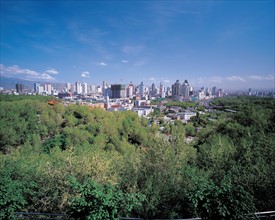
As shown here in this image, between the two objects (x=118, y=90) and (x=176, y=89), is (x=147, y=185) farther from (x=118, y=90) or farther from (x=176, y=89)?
(x=176, y=89)

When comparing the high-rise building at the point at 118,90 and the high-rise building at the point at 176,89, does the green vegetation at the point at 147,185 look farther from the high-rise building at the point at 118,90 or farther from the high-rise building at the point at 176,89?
the high-rise building at the point at 176,89

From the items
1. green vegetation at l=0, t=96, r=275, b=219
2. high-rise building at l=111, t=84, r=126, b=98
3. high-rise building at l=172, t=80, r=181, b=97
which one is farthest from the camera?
high-rise building at l=172, t=80, r=181, b=97

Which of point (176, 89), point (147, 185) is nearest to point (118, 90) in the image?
Answer: point (176, 89)

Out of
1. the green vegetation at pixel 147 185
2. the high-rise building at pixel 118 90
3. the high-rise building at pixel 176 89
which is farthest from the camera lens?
the high-rise building at pixel 176 89

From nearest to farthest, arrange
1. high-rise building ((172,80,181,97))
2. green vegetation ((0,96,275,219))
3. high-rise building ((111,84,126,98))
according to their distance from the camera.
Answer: green vegetation ((0,96,275,219)) < high-rise building ((111,84,126,98)) < high-rise building ((172,80,181,97))

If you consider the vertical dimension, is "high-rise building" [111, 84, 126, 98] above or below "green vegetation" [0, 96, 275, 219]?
above

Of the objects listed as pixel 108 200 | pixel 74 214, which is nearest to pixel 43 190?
pixel 74 214

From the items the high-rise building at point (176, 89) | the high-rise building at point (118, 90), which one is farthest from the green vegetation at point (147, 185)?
the high-rise building at point (176, 89)

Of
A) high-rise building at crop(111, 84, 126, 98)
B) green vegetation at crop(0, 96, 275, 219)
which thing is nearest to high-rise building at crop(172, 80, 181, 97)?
high-rise building at crop(111, 84, 126, 98)

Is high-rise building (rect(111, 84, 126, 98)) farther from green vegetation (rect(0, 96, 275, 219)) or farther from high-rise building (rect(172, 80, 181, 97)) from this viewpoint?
green vegetation (rect(0, 96, 275, 219))

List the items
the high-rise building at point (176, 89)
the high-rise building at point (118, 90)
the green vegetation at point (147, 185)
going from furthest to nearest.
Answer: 1. the high-rise building at point (176, 89)
2. the high-rise building at point (118, 90)
3. the green vegetation at point (147, 185)

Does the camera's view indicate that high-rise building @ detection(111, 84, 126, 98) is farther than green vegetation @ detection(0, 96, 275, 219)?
Yes
